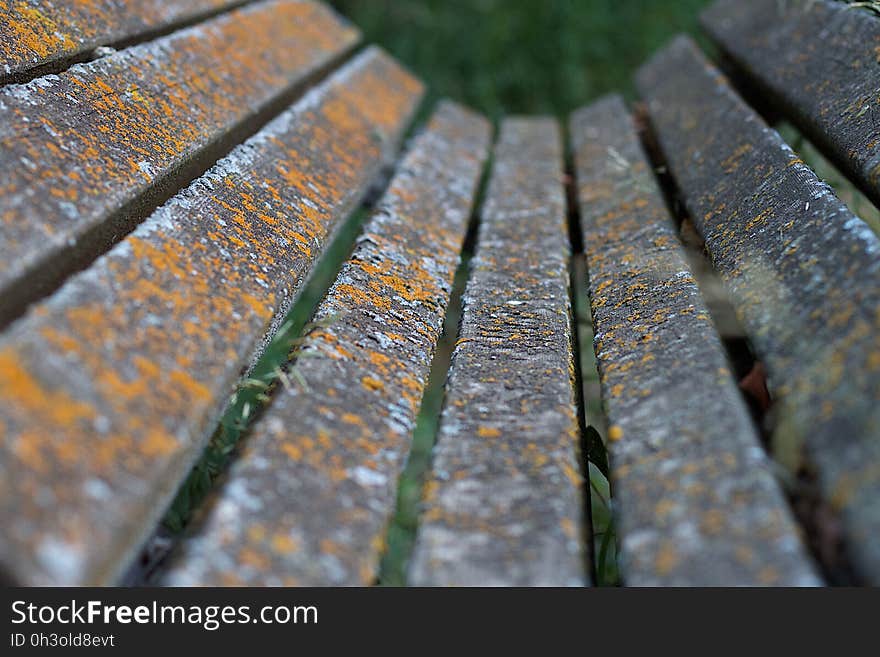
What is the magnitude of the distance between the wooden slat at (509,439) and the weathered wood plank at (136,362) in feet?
1.41

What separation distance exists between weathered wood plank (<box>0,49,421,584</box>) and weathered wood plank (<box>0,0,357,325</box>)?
2.9 inches

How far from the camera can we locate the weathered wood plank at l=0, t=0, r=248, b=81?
1.63 metres

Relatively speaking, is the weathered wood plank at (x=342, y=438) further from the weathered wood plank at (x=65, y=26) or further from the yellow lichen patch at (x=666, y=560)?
the weathered wood plank at (x=65, y=26)

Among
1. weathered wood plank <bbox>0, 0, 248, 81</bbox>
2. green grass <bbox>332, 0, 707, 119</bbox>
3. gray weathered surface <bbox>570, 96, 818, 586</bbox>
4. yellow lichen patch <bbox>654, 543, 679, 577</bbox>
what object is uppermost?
green grass <bbox>332, 0, 707, 119</bbox>

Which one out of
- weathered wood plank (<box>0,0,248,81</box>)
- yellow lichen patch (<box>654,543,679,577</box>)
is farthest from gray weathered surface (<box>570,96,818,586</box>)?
weathered wood plank (<box>0,0,248,81</box>)

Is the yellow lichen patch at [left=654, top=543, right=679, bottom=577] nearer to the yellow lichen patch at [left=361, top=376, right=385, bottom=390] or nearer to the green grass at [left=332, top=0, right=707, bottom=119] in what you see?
the yellow lichen patch at [left=361, top=376, right=385, bottom=390]

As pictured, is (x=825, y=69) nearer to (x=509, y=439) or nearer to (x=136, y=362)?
(x=509, y=439)

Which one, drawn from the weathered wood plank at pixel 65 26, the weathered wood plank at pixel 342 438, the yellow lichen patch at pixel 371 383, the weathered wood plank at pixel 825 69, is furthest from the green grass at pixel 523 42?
the yellow lichen patch at pixel 371 383

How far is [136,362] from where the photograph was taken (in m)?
1.18

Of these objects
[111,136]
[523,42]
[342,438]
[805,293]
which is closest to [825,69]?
[805,293]

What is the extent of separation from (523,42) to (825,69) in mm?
3638

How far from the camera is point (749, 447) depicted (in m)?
1.19

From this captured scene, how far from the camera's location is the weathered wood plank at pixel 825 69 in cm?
175
